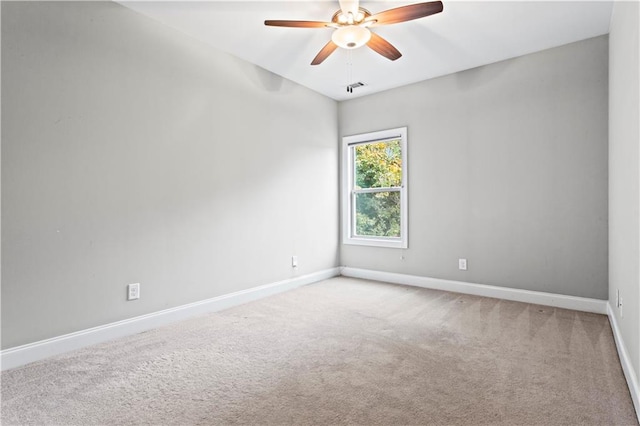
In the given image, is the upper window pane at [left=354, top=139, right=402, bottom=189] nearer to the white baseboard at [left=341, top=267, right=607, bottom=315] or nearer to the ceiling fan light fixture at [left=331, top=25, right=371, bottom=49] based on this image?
the white baseboard at [left=341, top=267, right=607, bottom=315]

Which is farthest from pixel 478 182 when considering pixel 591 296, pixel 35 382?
pixel 35 382

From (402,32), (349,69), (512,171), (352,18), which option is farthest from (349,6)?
(512,171)

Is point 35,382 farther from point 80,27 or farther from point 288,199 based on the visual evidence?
point 288,199

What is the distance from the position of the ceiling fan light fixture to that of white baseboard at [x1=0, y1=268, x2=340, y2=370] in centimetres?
254

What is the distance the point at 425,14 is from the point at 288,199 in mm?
2463

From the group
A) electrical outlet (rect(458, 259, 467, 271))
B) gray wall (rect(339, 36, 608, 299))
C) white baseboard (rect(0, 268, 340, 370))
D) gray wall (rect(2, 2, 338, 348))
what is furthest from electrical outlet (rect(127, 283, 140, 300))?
electrical outlet (rect(458, 259, 467, 271))

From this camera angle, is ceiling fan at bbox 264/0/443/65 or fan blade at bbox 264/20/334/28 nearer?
ceiling fan at bbox 264/0/443/65

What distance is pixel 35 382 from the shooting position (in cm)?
195

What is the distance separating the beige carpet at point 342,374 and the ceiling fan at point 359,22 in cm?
228

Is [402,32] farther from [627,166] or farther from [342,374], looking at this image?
[342,374]

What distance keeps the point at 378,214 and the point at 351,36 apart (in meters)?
2.55

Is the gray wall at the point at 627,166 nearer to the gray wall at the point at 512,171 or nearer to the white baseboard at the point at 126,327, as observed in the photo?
the gray wall at the point at 512,171

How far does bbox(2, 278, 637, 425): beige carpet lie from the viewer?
1.64 meters

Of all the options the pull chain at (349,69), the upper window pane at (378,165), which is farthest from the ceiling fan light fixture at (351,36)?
the upper window pane at (378,165)
